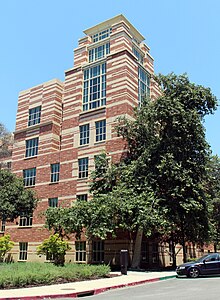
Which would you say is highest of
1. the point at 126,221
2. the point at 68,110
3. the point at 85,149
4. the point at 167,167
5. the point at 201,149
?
the point at 68,110

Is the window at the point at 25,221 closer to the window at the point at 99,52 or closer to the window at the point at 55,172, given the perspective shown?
the window at the point at 55,172

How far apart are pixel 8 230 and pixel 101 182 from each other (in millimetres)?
14144

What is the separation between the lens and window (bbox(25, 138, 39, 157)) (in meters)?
38.5

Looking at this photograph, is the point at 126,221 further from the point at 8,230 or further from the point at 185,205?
the point at 8,230

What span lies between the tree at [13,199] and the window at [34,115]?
8.43 meters

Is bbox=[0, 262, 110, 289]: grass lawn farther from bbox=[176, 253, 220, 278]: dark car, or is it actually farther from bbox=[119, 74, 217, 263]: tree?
bbox=[119, 74, 217, 263]: tree

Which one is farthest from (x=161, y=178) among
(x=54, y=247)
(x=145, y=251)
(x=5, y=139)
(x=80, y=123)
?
(x=5, y=139)

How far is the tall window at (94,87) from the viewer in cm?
3469

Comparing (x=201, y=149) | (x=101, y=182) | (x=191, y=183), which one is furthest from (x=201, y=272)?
(x=101, y=182)

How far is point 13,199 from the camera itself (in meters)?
31.7

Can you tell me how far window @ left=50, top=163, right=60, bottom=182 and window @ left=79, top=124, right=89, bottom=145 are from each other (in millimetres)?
3868

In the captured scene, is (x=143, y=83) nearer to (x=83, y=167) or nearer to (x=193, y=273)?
A: (x=83, y=167)

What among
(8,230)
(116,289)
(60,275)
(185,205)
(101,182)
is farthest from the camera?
(8,230)

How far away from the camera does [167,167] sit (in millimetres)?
24391
